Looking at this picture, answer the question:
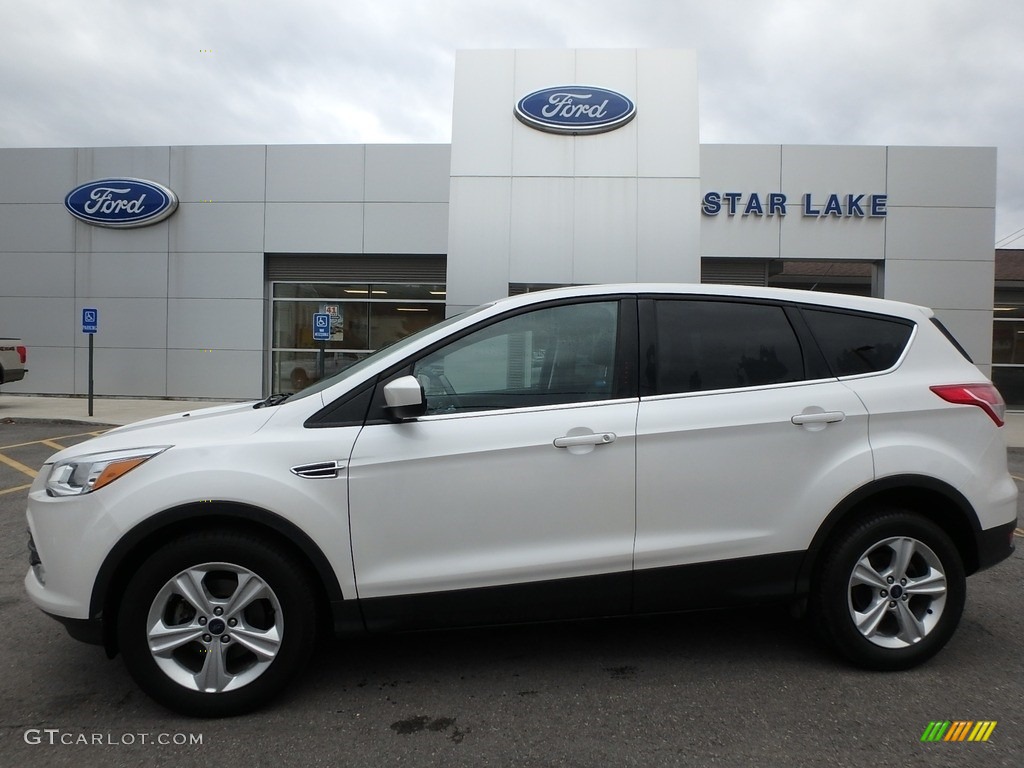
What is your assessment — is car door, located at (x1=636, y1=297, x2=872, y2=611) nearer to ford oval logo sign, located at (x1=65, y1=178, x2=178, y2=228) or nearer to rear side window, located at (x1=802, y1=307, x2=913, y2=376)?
rear side window, located at (x1=802, y1=307, x2=913, y2=376)

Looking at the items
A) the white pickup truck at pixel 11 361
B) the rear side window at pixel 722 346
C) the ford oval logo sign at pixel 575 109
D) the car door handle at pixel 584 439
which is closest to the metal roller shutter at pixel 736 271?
the ford oval logo sign at pixel 575 109

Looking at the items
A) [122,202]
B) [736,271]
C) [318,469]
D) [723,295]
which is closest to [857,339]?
[723,295]

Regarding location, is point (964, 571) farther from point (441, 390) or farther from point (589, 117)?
point (589, 117)

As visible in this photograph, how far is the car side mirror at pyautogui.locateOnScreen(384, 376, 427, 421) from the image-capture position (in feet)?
8.49

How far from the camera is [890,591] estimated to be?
297 cm

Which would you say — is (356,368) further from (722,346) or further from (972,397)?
(972,397)

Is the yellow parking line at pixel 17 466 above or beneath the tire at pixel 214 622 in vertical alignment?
beneath

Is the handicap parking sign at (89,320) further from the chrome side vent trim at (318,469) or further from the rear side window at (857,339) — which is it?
the rear side window at (857,339)

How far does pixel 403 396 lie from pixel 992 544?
271 cm

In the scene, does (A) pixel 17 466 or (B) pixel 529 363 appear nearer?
(B) pixel 529 363

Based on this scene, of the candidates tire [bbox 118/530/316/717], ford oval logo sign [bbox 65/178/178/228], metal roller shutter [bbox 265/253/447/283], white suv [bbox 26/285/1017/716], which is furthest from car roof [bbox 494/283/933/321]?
ford oval logo sign [bbox 65/178/178/228]

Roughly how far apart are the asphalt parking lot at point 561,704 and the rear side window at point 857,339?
4.51 ft

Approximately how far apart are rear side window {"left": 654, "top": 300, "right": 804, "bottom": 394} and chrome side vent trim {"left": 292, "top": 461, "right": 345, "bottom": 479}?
138cm

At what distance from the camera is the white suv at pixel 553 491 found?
103 inches
